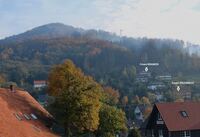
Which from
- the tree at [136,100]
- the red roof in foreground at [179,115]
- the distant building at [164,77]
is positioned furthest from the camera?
the distant building at [164,77]

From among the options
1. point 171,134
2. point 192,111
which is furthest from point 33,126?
point 192,111

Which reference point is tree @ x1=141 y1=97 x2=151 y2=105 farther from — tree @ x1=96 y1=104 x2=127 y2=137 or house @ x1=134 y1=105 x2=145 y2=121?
tree @ x1=96 y1=104 x2=127 y2=137

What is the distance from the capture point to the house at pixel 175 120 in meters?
64.2

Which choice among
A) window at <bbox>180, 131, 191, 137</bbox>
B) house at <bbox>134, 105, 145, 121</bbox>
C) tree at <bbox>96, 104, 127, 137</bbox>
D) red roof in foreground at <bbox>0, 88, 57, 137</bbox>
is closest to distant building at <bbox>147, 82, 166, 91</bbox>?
house at <bbox>134, 105, 145, 121</bbox>

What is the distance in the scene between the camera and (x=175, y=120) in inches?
2564

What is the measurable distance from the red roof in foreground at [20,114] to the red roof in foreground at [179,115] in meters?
20.6

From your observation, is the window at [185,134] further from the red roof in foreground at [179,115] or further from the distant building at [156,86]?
the distant building at [156,86]

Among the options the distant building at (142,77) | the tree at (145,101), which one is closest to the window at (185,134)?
the tree at (145,101)

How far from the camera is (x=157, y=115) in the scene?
222 feet

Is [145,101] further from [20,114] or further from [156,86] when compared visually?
[20,114]

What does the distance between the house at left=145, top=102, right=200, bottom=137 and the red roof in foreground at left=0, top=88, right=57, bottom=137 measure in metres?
20.5

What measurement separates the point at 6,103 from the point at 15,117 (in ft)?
9.34

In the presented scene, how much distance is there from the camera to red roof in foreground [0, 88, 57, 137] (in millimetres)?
38756

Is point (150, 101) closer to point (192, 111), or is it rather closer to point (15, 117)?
point (192, 111)
